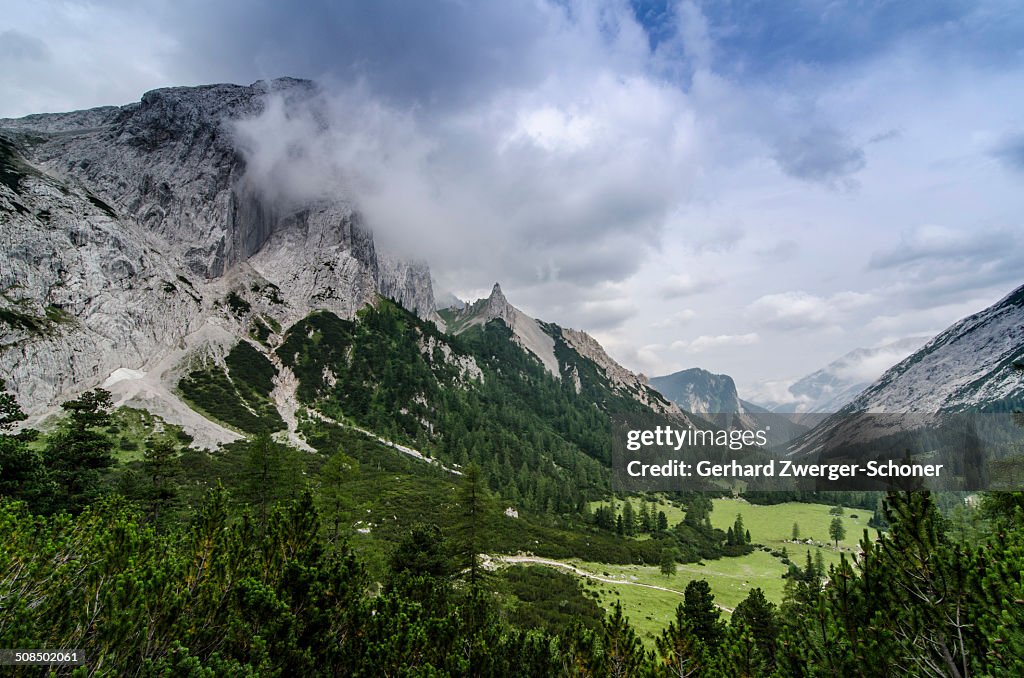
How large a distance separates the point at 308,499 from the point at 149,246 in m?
152

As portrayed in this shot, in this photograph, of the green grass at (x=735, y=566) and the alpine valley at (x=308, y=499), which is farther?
the green grass at (x=735, y=566)

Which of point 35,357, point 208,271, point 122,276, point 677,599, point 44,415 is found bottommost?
point 677,599

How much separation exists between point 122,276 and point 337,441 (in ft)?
220

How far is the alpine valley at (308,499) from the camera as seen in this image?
9016 millimetres

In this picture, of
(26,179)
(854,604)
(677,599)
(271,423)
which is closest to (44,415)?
(271,423)

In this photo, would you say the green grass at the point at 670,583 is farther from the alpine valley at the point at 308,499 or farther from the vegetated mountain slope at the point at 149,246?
the vegetated mountain slope at the point at 149,246

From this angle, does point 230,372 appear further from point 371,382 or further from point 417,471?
point 417,471

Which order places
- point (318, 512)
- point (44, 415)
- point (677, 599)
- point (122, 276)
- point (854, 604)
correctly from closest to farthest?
1. point (854, 604)
2. point (318, 512)
3. point (677, 599)
4. point (44, 415)
5. point (122, 276)

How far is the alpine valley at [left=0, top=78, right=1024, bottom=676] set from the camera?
9.02 metres

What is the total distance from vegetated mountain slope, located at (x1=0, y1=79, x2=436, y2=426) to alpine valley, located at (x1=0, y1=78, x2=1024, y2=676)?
761mm

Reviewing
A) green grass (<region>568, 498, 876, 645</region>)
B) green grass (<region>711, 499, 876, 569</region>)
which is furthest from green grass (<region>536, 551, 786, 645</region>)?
green grass (<region>711, 499, 876, 569</region>)

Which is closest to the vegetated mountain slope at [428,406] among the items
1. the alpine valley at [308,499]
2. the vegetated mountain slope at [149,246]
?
the alpine valley at [308,499]

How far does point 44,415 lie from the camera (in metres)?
73.1

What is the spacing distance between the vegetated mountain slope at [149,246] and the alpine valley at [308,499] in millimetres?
761
